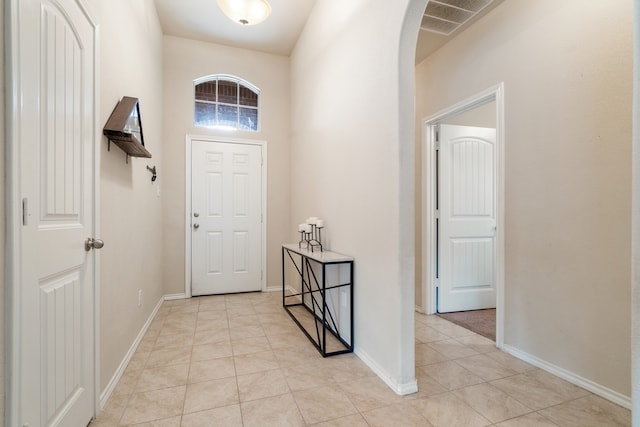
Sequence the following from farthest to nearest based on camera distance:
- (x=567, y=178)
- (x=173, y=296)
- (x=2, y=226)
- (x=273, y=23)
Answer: (x=173, y=296)
(x=273, y=23)
(x=567, y=178)
(x=2, y=226)

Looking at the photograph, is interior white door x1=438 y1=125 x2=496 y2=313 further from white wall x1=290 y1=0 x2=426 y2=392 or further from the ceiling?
white wall x1=290 y1=0 x2=426 y2=392

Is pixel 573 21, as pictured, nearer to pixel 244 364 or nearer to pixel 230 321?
pixel 244 364

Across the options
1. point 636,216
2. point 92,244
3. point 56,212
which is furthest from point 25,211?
point 636,216

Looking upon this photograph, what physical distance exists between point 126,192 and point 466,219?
3.14m

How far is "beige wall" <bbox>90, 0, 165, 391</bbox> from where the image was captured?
1.76m

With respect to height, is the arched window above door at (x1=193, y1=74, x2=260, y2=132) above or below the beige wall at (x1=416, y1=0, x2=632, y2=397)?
above

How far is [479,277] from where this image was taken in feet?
10.8

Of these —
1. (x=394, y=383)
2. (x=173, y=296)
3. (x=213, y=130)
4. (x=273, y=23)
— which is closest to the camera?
A: (x=394, y=383)

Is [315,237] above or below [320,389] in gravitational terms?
above

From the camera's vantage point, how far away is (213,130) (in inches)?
153

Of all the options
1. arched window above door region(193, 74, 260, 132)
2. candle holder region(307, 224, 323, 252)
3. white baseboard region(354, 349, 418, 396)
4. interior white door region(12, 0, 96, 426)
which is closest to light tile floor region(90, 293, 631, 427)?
white baseboard region(354, 349, 418, 396)

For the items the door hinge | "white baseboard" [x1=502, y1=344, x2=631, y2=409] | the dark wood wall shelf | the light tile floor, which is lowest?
the light tile floor

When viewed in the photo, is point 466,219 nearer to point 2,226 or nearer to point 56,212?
point 56,212

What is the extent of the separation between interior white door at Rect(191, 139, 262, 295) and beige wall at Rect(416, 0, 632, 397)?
2849mm
